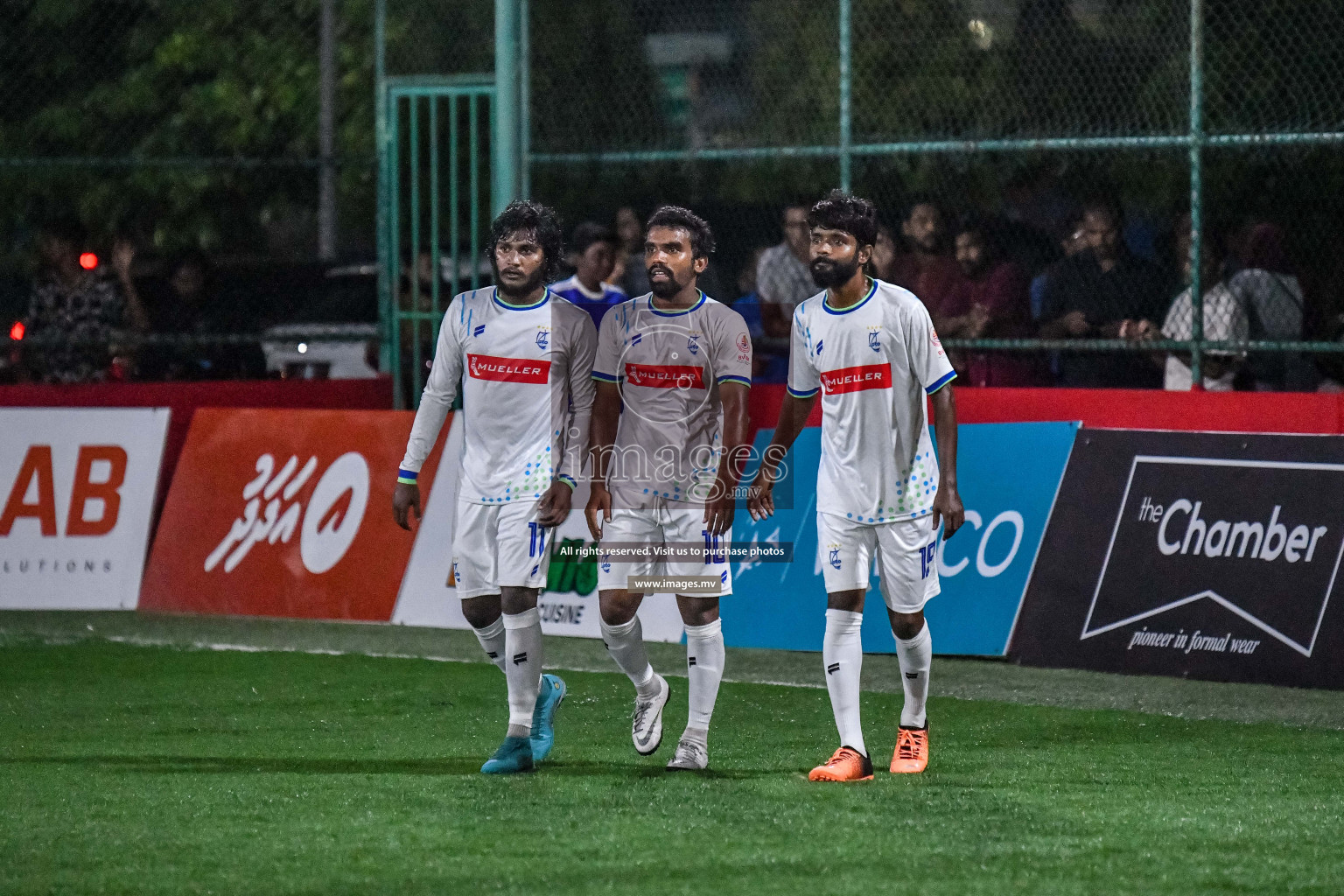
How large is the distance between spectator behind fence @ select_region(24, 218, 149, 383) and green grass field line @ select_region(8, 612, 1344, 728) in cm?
201

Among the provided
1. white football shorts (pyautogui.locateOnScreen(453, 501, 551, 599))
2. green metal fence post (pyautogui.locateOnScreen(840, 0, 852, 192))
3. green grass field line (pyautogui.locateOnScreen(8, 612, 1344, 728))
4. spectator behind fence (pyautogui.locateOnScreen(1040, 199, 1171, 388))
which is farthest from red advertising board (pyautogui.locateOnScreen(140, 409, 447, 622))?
white football shorts (pyautogui.locateOnScreen(453, 501, 551, 599))

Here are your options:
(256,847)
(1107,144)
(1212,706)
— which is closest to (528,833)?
(256,847)

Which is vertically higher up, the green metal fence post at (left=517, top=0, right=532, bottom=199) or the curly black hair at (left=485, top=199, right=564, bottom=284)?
the green metal fence post at (left=517, top=0, right=532, bottom=199)

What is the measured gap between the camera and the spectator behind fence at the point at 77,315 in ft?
44.4

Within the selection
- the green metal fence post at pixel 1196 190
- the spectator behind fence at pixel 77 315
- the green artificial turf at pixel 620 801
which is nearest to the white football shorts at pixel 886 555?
the green artificial turf at pixel 620 801

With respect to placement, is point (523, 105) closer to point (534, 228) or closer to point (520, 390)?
point (534, 228)

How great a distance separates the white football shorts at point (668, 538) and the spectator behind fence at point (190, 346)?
24.7ft

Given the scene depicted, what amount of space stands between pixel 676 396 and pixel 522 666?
1.12 metres

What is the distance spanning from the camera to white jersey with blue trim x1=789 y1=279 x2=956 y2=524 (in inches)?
282

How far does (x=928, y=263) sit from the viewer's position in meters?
12.1

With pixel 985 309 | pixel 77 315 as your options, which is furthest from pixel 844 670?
pixel 77 315

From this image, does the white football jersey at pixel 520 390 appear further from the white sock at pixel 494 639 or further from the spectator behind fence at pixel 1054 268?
the spectator behind fence at pixel 1054 268

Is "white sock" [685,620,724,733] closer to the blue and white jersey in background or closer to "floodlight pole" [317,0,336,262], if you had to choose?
the blue and white jersey in background

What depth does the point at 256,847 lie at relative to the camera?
607 cm
